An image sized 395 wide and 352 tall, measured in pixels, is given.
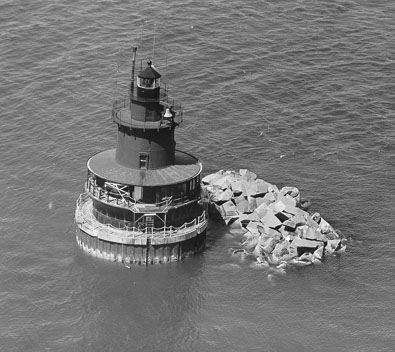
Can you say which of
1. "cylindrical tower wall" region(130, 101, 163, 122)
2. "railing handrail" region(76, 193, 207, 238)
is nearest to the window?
"cylindrical tower wall" region(130, 101, 163, 122)

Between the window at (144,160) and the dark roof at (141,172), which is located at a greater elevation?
the window at (144,160)

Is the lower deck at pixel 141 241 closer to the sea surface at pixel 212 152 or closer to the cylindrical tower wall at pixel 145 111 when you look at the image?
the sea surface at pixel 212 152

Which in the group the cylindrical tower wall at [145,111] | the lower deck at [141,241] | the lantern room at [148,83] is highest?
the lantern room at [148,83]

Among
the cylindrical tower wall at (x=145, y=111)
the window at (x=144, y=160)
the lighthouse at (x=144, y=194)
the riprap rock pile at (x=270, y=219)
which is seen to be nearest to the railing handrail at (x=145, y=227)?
the lighthouse at (x=144, y=194)

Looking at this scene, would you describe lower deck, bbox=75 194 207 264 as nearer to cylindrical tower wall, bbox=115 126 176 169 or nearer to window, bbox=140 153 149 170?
window, bbox=140 153 149 170

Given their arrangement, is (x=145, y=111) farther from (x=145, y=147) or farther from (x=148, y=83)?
(x=145, y=147)

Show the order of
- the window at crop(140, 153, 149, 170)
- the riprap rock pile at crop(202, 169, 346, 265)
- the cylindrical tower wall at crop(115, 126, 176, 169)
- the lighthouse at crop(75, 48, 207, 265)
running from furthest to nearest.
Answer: the riprap rock pile at crop(202, 169, 346, 265) < the window at crop(140, 153, 149, 170) < the cylindrical tower wall at crop(115, 126, 176, 169) < the lighthouse at crop(75, 48, 207, 265)

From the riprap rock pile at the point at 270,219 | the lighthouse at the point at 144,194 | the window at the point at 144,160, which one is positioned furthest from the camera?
the riprap rock pile at the point at 270,219
